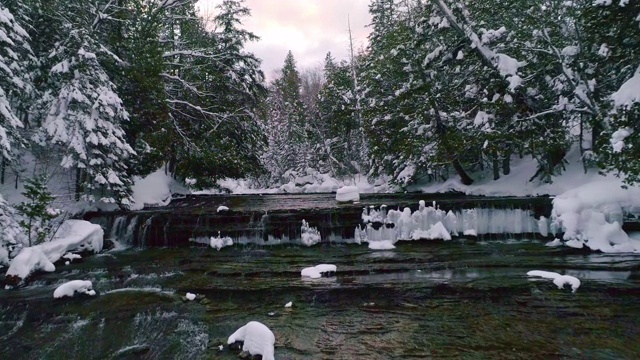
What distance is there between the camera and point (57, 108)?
13.2 metres

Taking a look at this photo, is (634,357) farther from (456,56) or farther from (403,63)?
(403,63)

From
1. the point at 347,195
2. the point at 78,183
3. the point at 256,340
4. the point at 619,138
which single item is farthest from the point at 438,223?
the point at 78,183

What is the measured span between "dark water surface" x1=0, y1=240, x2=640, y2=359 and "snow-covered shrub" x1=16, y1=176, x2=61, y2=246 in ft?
5.20

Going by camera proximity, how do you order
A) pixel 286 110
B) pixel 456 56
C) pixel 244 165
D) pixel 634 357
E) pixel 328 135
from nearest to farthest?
pixel 634 357 < pixel 456 56 < pixel 244 165 < pixel 328 135 < pixel 286 110

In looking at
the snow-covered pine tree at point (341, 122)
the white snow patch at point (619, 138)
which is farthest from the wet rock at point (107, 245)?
the snow-covered pine tree at point (341, 122)

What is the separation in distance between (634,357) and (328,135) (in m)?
36.9

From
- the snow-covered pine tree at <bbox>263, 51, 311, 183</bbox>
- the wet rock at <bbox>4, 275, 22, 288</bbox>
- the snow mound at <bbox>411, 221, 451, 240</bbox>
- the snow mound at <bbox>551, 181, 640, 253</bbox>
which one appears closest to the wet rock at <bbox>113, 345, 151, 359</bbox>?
the wet rock at <bbox>4, 275, 22, 288</bbox>

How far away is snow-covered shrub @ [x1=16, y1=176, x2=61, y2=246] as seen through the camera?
33.8ft

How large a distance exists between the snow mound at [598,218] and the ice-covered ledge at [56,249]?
15.0m

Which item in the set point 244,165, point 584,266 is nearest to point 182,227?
point 244,165

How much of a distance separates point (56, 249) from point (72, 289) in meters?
3.84

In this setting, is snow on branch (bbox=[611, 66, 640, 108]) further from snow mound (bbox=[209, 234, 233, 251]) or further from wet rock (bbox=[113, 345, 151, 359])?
snow mound (bbox=[209, 234, 233, 251])

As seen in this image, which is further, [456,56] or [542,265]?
[456,56]

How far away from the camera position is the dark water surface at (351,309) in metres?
5.39
